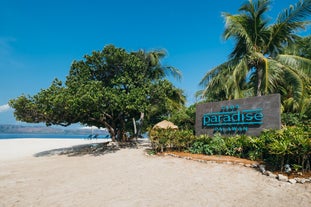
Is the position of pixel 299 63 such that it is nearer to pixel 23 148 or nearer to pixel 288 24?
pixel 288 24

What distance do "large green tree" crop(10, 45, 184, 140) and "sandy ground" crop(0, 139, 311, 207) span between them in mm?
4443

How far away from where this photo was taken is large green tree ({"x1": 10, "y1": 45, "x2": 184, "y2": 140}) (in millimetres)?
12461

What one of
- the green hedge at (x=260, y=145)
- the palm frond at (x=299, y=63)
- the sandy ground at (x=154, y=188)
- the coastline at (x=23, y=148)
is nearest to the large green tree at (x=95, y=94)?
the green hedge at (x=260, y=145)

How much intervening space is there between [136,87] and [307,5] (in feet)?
37.4

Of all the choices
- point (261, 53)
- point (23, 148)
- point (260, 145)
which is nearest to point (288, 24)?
point (261, 53)

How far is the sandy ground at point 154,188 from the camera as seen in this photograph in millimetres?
5277

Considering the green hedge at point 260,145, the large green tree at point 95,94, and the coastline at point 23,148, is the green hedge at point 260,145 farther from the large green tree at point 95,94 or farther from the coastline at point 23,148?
the coastline at point 23,148

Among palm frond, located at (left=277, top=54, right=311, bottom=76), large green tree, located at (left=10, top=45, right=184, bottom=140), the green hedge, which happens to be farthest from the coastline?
palm frond, located at (left=277, top=54, right=311, bottom=76)

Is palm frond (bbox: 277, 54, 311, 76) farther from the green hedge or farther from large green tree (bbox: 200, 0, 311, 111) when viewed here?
the green hedge

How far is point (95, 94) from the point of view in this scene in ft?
40.2

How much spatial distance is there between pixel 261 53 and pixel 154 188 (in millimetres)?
11434

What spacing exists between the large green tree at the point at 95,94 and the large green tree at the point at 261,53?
503 centimetres

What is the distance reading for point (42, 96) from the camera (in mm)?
13078

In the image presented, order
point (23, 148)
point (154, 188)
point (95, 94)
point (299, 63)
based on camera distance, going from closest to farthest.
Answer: point (154, 188) → point (299, 63) → point (95, 94) → point (23, 148)
